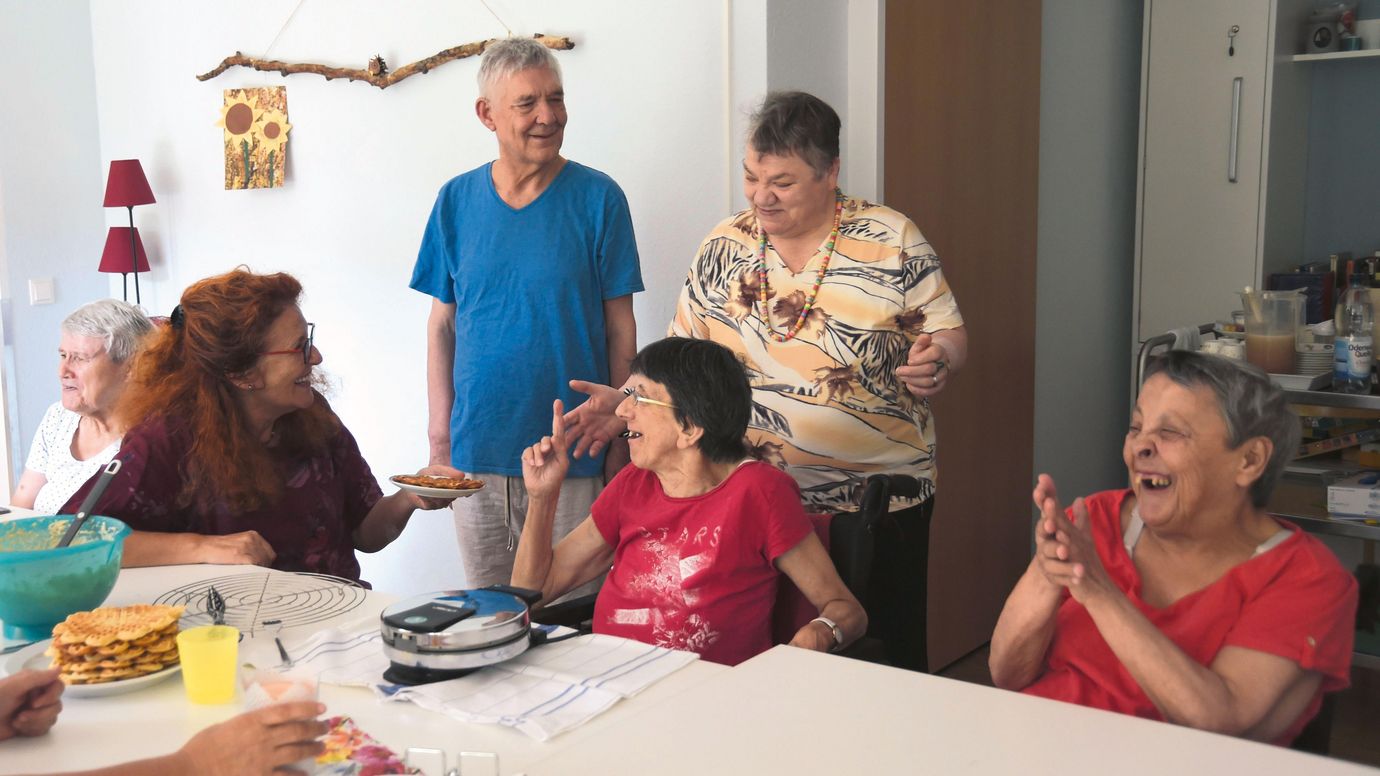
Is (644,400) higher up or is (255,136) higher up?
(255,136)

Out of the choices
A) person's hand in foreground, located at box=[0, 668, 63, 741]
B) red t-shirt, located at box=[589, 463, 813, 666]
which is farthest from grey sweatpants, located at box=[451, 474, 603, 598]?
person's hand in foreground, located at box=[0, 668, 63, 741]

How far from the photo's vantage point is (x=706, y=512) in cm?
203

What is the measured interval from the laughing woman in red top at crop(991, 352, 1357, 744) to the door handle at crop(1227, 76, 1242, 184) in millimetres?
2826

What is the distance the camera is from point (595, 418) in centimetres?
248

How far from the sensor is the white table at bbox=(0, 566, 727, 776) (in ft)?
4.51

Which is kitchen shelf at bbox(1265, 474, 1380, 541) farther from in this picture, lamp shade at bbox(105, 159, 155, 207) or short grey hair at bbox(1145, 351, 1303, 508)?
lamp shade at bbox(105, 159, 155, 207)

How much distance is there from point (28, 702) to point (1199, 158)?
4023mm

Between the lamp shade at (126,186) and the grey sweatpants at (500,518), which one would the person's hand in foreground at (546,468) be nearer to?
the grey sweatpants at (500,518)

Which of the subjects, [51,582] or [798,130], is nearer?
[51,582]

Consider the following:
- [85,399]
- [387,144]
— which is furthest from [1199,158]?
[85,399]

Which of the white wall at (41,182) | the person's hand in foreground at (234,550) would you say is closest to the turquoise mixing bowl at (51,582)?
the person's hand in foreground at (234,550)

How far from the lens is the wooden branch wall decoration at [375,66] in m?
3.30

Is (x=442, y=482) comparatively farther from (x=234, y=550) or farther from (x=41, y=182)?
(x=41, y=182)

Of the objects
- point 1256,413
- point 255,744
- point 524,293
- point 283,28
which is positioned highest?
point 283,28
